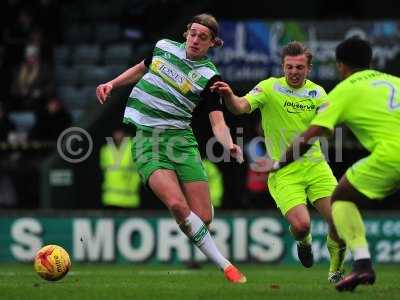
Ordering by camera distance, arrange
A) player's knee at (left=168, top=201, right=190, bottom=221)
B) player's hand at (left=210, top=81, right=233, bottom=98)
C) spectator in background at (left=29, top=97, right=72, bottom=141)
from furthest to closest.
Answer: spectator in background at (left=29, top=97, right=72, bottom=141)
player's hand at (left=210, top=81, right=233, bottom=98)
player's knee at (left=168, top=201, right=190, bottom=221)

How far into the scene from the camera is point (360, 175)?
33.3 feet

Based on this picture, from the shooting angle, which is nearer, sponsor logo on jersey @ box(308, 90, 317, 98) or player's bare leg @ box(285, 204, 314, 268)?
player's bare leg @ box(285, 204, 314, 268)

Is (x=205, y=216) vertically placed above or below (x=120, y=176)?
above

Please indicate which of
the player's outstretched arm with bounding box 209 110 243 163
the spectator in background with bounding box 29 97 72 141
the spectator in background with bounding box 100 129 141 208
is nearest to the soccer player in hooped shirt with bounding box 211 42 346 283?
the player's outstretched arm with bounding box 209 110 243 163

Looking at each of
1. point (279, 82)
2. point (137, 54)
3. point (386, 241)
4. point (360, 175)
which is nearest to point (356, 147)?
point (386, 241)

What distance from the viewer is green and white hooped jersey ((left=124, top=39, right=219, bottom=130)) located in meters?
12.2

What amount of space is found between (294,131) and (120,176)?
26.4 ft

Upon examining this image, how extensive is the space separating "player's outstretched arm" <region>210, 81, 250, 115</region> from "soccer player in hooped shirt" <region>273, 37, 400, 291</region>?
5.83 feet

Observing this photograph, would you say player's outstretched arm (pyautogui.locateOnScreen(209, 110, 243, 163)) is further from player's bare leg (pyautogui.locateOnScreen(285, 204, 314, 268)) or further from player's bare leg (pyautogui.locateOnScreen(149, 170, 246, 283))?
player's bare leg (pyautogui.locateOnScreen(285, 204, 314, 268))

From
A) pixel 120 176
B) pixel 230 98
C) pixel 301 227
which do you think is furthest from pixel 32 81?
pixel 301 227

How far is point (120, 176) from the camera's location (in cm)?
2038

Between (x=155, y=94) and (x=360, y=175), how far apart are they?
2.80 m

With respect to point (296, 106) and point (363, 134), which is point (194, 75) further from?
point (363, 134)

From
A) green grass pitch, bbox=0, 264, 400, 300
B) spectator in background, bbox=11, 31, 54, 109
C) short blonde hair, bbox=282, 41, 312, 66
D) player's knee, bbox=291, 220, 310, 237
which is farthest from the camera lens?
spectator in background, bbox=11, 31, 54, 109
